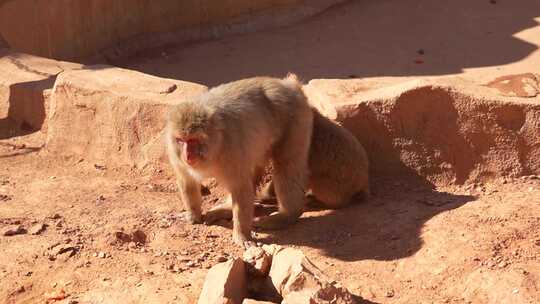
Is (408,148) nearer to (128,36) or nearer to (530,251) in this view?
(530,251)

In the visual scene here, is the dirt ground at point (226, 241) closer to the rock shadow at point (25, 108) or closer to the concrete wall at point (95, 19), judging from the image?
the rock shadow at point (25, 108)

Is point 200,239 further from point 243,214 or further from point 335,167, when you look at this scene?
point 335,167

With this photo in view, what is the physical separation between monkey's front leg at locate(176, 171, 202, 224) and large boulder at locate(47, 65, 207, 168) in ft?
2.60

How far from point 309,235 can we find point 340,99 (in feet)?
4.27

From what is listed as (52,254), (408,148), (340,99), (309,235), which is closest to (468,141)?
(408,148)

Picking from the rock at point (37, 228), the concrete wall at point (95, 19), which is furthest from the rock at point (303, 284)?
the concrete wall at point (95, 19)

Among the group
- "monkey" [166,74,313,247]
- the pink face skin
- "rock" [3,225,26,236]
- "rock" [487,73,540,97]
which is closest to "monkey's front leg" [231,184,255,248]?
"monkey" [166,74,313,247]

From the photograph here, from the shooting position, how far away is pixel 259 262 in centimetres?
506

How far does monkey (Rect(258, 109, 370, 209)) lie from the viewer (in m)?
6.43

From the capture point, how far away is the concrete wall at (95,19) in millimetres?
8852

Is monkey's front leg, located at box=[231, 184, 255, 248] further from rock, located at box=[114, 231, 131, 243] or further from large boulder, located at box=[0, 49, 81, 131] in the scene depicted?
large boulder, located at box=[0, 49, 81, 131]

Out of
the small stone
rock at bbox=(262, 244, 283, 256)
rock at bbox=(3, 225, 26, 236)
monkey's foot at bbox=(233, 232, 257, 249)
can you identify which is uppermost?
rock at bbox=(262, 244, 283, 256)

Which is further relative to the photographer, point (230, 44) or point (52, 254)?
point (230, 44)

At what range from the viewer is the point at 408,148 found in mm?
6766
